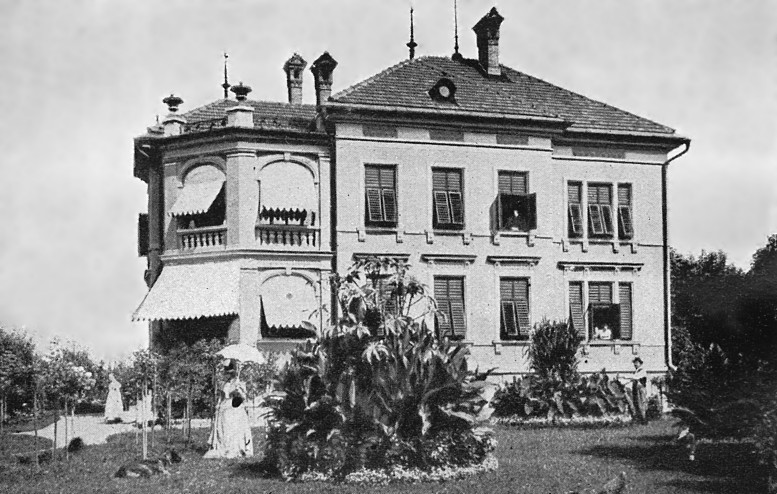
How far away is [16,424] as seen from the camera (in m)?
28.2

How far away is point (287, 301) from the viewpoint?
27.9 meters

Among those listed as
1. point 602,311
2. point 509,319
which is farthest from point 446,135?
point 602,311

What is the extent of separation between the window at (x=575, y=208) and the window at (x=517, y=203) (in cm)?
162

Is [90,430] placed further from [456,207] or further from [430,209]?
[456,207]

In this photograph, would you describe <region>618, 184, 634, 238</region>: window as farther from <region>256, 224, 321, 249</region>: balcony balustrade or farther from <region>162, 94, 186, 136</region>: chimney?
<region>162, 94, 186, 136</region>: chimney

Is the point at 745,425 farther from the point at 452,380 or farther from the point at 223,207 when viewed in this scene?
the point at 223,207

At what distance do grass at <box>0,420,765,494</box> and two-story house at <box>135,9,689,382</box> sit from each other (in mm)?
9292

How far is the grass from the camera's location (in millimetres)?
13969

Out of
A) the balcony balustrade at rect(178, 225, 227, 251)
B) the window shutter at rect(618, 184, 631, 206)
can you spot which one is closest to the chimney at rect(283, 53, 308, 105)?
the balcony balustrade at rect(178, 225, 227, 251)

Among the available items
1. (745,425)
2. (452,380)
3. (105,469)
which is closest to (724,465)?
(745,425)

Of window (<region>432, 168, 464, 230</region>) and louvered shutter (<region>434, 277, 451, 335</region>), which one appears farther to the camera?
window (<region>432, 168, 464, 230</region>)

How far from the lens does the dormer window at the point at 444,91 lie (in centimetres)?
2961

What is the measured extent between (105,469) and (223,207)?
12.9 m

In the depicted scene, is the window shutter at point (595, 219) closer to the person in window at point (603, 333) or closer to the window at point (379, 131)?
the person in window at point (603, 333)
